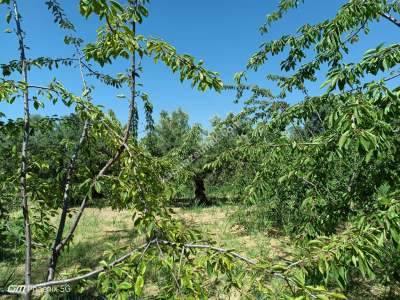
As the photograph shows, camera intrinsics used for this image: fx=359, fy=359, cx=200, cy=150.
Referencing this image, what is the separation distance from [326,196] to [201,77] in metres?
1.89

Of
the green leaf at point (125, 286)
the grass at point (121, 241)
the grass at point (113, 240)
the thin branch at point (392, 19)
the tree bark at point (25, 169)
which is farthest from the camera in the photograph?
the grass at point (113, 240)

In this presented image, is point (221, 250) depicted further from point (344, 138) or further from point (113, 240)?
point (113, 240)

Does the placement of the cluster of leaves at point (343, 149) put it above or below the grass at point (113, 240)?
above

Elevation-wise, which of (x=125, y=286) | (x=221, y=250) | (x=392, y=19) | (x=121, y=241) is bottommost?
(x=121, y=241)

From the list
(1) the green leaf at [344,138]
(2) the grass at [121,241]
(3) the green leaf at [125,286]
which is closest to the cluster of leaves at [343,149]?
(1) the green leaf at [344,138]

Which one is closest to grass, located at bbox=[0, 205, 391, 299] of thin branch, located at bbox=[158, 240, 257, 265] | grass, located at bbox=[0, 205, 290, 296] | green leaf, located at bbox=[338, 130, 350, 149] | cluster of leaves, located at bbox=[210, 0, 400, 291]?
grass, located at bbox=[0, 205, 290, 296]

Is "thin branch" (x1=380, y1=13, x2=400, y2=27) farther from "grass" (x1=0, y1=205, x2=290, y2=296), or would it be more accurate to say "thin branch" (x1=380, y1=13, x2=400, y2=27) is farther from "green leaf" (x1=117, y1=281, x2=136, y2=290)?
"green leaf" (x1=117, y1=281, x2=136, y2=290)

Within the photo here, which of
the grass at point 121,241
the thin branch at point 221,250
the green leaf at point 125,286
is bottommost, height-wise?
the grass at point 121,241

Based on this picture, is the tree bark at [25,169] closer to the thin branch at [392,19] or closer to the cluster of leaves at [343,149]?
the cluster of leaves at [343,149]

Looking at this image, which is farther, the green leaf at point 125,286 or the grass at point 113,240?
the grass at point 113,240

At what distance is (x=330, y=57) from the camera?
3.36 metres

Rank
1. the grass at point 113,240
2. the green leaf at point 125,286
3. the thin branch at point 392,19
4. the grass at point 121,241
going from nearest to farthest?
the green leaf at point 125,286 → the thin branch at point 392,19 → the grass at point 121,241 → the grass at point 113,240

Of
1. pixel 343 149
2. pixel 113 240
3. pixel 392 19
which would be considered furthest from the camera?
pixel 113 240

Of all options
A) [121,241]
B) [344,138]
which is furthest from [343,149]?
[121,241]
